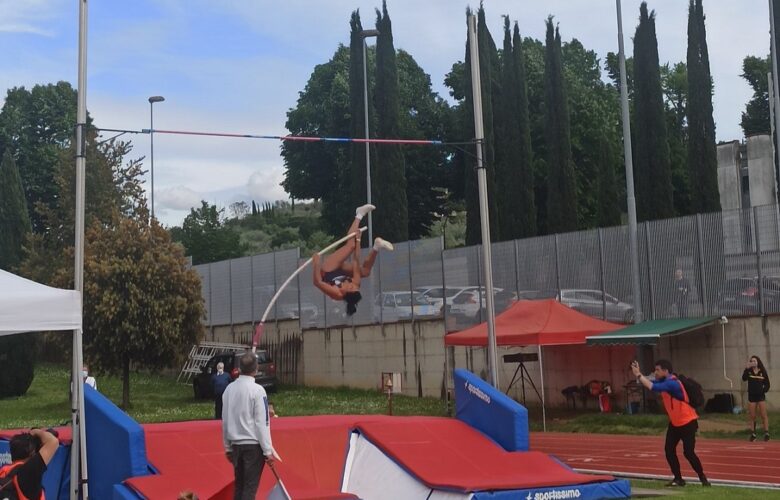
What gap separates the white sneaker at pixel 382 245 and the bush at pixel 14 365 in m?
13.8

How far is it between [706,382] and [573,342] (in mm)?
3449

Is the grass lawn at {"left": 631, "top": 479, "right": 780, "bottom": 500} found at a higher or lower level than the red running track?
higher

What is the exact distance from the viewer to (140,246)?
3325 cm

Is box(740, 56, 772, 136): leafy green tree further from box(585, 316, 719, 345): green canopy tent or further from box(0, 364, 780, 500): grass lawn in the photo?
box(585, 316, 719, 345): green canopy tent

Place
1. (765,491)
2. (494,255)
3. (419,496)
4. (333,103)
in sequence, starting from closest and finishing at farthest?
(419,496)
(765,491)
(494,255)
(333,103)

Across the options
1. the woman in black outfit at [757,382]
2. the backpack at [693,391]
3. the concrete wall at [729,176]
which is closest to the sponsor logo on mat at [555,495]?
the backpack at [693,391]

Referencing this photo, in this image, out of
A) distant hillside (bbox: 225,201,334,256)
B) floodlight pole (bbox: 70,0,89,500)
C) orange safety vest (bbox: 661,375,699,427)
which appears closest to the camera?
floodlight pole (bbox: 70,0,89,500)

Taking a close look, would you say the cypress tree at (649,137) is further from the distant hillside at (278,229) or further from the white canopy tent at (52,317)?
the white canopy tent at (52,317)

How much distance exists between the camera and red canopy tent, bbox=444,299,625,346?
26547 mm

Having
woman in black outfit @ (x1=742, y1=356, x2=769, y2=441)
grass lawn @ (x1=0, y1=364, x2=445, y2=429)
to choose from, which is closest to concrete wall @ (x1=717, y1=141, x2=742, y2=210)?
grass lawn @ (x1=0, y1=364, x2=445, y2=429)

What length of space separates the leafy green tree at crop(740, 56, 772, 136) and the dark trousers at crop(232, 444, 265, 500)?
6075 cm

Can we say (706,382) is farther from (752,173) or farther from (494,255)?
(752,173)

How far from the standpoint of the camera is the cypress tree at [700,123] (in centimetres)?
4416

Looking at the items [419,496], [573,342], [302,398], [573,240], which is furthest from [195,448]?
[302,398]
